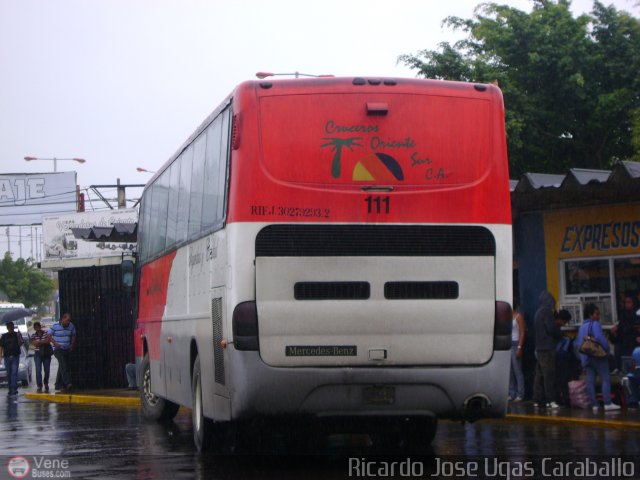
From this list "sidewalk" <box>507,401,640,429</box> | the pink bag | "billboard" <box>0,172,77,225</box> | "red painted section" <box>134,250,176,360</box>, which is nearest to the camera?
"sidewalk" <box>507,401,640,429</box>

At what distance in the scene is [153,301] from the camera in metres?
18.2

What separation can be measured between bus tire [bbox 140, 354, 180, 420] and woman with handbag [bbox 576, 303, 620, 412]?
6.44 meters

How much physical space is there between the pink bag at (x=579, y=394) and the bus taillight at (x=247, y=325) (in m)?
8.90

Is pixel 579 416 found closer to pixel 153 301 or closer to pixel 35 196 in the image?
pixel 153 301

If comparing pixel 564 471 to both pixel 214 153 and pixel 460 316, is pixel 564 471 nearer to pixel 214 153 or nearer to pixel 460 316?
pixel 460 316

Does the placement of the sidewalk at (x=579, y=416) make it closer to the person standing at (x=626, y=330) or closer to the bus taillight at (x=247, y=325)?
the person standing at (x=626, y=330)

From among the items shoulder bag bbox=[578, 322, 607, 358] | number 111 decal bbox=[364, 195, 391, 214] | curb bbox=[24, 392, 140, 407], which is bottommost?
curb bbox=[24, 392, 140, 407]

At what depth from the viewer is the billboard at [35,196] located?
65.6m

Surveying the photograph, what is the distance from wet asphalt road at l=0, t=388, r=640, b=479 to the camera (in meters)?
12.0

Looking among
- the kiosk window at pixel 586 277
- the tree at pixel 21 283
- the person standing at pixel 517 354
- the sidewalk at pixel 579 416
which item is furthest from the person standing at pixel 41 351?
the tree at pixel 21 283

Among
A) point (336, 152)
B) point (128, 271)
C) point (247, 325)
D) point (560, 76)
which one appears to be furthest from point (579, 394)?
point (560, 76)

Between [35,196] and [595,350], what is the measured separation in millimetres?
51981

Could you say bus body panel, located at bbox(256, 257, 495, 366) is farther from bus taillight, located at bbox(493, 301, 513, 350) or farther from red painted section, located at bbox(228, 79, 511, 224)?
A: red painted section, located at bbox(228, 79, 511, 224)

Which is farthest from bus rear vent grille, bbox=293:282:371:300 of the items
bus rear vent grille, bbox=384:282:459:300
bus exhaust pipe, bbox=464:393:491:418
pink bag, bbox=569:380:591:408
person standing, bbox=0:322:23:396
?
person standing, bbox=0:322:23:396
